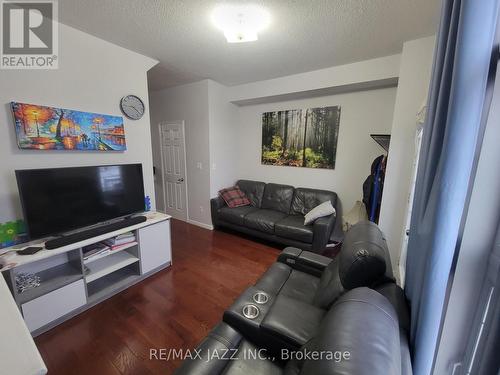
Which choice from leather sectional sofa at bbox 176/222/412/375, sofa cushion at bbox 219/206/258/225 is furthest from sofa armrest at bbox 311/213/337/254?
leather sectional sofa at bbox 176/222/412/375

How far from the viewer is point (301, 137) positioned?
11.4 ft

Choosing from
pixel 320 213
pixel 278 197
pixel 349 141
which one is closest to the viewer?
pixel 320 213

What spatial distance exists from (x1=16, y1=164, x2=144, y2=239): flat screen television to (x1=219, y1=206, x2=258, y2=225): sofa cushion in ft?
4.67

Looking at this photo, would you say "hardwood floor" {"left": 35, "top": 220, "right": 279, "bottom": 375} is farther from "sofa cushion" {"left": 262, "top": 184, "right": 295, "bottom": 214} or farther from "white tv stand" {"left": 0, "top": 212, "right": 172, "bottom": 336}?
"sofa cushion" {"left": 262, "top": 184, "right": 295, "bottom": 214}

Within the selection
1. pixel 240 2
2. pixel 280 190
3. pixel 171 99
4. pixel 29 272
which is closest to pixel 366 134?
pixel 280 190

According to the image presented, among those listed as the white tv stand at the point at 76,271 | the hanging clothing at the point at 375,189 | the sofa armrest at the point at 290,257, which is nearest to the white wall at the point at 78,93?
the white tv stand at the point at 76,271

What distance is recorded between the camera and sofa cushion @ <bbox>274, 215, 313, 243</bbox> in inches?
110

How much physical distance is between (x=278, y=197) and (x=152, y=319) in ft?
8.11

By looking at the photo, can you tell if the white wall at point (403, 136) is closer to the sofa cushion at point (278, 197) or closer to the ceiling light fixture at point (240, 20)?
the sofa cushion at point (278, 197)

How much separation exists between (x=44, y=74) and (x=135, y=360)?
8.11ft

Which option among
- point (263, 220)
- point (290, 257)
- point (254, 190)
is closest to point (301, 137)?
point (254, 190)

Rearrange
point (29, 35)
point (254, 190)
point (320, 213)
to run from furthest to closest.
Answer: point (254, 190)
point (320, 213)
point (29, 35)

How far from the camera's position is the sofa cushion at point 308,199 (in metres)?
3.22

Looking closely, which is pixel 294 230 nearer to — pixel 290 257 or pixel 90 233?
pixel 290 257
